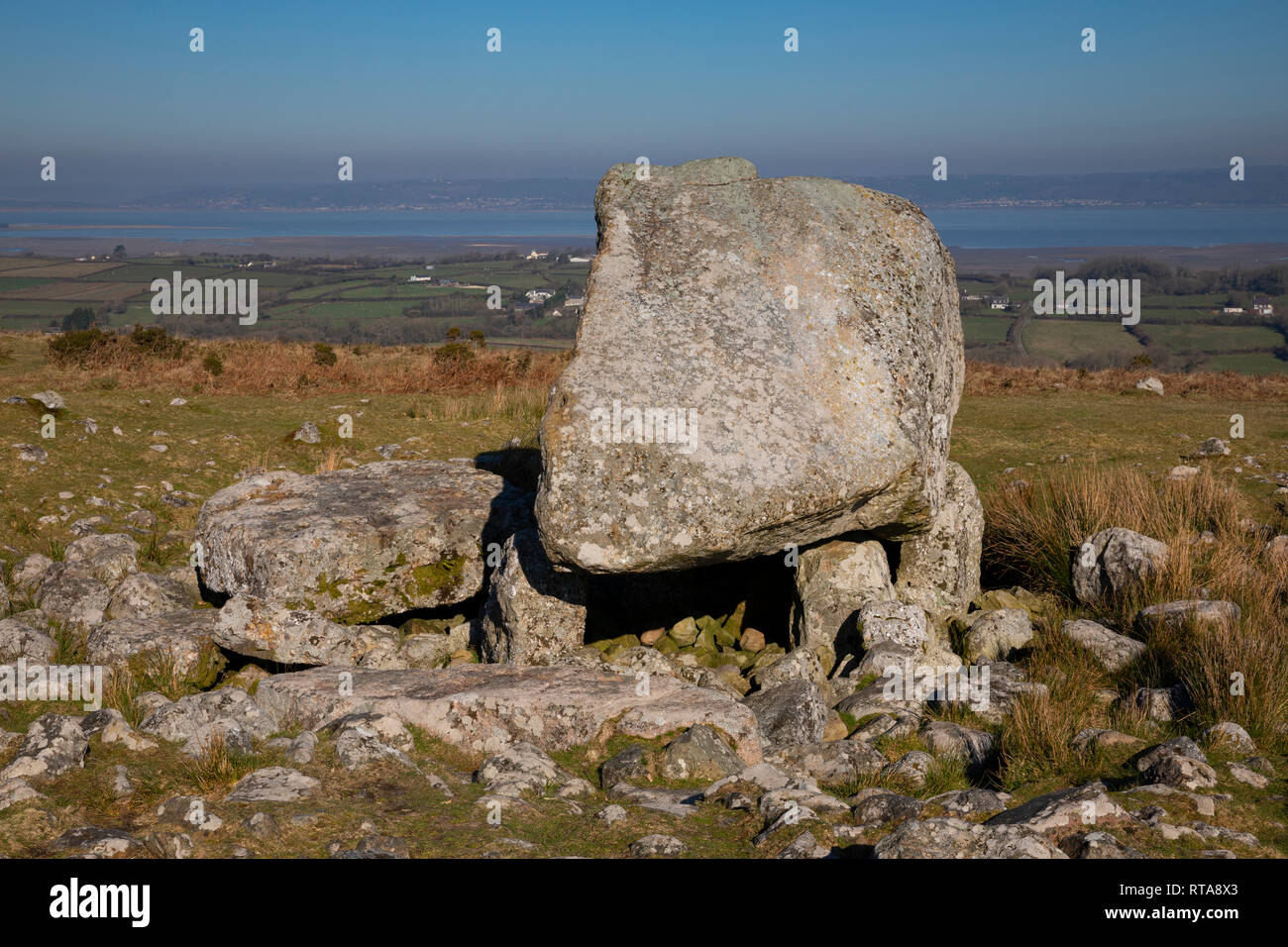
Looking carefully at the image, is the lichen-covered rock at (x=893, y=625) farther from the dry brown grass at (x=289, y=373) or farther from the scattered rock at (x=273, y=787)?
the dry brown grass at (x=289, y=373)

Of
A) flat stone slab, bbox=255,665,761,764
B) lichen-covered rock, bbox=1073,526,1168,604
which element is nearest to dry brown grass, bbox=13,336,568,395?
lichen-covered rock, bbox=1073,526,1168,604

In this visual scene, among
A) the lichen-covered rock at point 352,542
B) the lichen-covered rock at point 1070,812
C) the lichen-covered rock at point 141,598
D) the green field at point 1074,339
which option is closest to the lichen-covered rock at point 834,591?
the lichen-covered rock at point 352,542

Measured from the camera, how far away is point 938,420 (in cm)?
898

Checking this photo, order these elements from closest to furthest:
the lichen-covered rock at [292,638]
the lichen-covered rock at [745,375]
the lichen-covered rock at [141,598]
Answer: the lichen-covered rock at [745,375]
the lichen-covered rock at [292,638]
the lichen-covered rock at [141,598]

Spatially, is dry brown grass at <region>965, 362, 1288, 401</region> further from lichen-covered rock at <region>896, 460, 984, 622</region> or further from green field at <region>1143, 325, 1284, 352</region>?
green field at <region>1143, 325, 1284, 352</region>

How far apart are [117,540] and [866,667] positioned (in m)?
7.94

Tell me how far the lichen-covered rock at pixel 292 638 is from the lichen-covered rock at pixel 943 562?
509 cm

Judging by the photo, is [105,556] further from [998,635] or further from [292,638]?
[998,635]

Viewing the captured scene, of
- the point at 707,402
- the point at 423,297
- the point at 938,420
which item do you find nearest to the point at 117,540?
the point at 707,402

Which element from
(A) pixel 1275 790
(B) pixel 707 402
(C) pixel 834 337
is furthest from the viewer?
(C) pixel 834 337

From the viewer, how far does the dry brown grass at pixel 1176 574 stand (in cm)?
689

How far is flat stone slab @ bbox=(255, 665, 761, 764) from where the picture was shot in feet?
21.9

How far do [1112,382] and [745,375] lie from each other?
63.9ft
